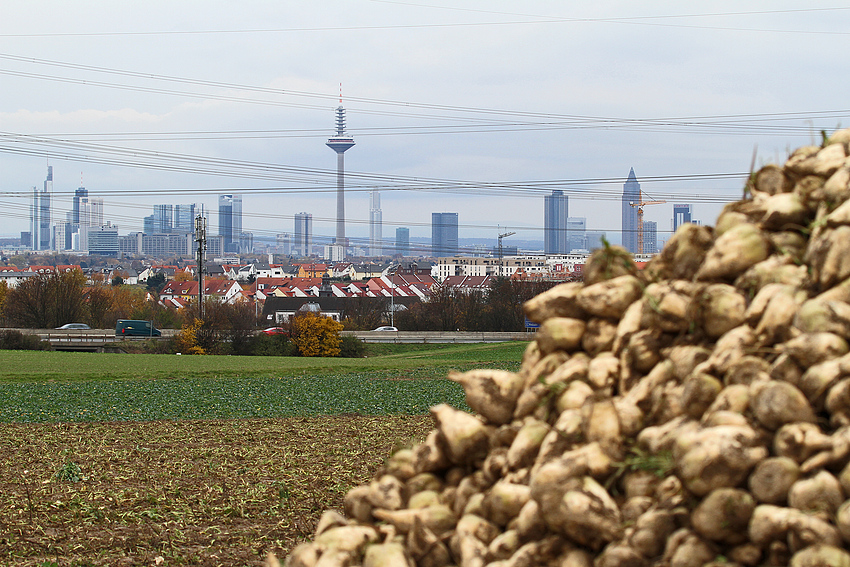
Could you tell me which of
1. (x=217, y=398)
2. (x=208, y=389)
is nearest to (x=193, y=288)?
(x=208, y=389)

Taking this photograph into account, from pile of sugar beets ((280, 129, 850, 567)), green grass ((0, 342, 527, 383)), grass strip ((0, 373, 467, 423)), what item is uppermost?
pile of sugar beets ((280, 129, 850, 567))

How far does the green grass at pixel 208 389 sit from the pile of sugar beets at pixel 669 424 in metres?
17.4

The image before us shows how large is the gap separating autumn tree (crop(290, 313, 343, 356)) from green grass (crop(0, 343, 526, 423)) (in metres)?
17.1

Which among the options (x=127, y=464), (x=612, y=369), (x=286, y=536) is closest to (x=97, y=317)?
(x=127, y=464)

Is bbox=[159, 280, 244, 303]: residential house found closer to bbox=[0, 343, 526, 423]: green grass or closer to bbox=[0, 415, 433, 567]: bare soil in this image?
bbox=[0, 343, 526, 423]: green grass

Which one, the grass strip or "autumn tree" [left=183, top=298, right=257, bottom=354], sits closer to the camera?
the grass strip

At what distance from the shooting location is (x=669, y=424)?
3.16m

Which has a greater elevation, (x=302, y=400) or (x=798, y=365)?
(x=798, y=365)

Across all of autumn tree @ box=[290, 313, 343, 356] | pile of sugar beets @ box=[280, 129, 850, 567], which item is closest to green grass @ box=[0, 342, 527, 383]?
autumn tree @ box=[290, 313, 343, 356]

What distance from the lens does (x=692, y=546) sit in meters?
2.83

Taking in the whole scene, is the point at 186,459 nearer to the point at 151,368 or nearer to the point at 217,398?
the point at 217,398

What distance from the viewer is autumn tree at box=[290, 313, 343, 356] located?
59875 mm

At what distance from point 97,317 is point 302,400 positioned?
6394 centimetres

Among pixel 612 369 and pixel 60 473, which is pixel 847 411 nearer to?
pixel 612 369
